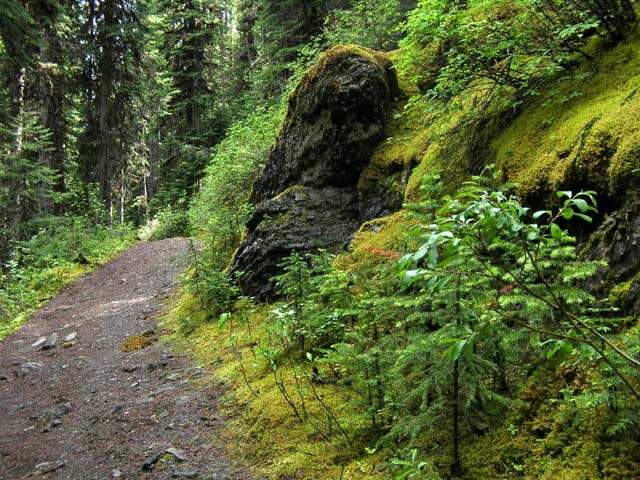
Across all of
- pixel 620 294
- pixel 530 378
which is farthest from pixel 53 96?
pixel 620 294

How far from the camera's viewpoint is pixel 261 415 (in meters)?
4.42

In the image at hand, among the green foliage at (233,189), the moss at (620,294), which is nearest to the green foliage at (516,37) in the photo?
the moss at (620,294)

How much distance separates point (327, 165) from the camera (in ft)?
26.9

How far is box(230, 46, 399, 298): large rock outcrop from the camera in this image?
771cm

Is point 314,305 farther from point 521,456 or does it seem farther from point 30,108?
point 30,108

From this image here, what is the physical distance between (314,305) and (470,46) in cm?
370

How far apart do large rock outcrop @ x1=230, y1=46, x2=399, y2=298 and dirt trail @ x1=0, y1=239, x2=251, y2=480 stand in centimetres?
249

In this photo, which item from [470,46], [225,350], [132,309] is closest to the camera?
[470,46]

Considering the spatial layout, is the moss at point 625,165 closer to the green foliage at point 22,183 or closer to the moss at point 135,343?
the moss at point 135,343

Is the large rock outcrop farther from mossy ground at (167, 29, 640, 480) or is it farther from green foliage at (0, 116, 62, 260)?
green foliage at (0, 116, 62, 260)

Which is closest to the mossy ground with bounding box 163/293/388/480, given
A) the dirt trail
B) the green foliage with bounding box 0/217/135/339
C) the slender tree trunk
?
the dirt trail

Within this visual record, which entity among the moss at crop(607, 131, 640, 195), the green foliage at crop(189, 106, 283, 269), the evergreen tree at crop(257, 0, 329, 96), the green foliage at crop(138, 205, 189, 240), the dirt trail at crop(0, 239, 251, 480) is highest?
the evergreen tree at crop(257, 0, 329, 96)

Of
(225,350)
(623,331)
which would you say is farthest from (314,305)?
(623,331)

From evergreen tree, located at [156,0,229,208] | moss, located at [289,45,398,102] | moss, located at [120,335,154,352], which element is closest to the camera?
moss, located at [120,335,154,352]
